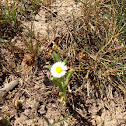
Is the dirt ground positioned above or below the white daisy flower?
below

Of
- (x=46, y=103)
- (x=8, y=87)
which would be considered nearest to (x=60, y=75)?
(x=46, y=103)

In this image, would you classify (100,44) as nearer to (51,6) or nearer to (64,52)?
(64,52)

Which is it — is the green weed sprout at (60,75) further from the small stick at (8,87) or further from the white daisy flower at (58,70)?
the small stick at (8,87)

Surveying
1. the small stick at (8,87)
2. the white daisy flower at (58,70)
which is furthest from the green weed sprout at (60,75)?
the small stick at (8,87)

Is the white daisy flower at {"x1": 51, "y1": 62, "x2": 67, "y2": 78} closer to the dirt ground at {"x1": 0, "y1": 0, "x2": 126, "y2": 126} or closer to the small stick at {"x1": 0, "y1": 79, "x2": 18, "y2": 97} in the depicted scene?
the dirt ground at {"x1": 0, "y1": 0, "x2": 126, "y2": 126}

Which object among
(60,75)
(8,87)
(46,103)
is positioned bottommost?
(46,103)

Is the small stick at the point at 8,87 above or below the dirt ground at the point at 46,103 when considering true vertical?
above

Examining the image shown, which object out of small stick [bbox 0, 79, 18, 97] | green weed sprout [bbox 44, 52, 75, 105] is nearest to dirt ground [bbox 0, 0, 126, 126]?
small stick [bbox 0, 79, 18, 97]

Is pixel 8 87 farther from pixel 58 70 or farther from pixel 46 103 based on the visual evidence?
pixel 58 70
